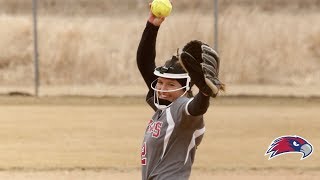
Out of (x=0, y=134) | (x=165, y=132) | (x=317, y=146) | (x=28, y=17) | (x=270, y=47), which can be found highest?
(x=165, y=132)

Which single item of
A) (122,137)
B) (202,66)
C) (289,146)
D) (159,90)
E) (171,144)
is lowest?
(122,137)

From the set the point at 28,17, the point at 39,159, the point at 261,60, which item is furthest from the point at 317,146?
the point at 28,17

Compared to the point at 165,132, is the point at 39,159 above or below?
below

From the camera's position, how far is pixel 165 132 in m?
3.68

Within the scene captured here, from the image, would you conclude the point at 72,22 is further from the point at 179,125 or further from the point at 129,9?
the point at 179,125

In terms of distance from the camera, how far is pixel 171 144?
3.69 m

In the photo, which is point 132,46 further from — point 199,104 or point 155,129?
point 199,104

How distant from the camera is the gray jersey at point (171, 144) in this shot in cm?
366

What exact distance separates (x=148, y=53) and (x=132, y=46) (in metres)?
16.6

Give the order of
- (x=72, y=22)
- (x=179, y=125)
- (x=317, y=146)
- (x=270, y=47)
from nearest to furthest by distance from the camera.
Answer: (x=179, y=125) < (x=317, y=146) < (x=270, y=47) < (x=72, y=22)

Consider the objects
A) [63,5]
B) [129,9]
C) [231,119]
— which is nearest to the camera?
[231,119]

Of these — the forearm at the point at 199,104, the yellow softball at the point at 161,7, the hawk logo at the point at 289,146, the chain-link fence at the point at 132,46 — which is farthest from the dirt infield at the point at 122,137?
the forearm at the point at 199,104

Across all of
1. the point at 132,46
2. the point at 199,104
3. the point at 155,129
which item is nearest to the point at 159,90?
the point at 155,129

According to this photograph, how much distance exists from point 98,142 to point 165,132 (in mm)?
6577
